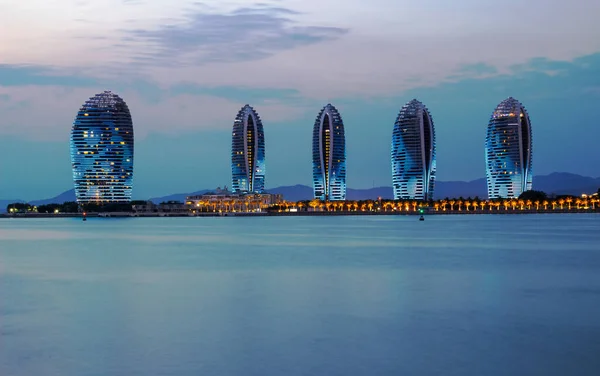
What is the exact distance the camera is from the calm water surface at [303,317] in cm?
1678

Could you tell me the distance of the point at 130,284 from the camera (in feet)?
107

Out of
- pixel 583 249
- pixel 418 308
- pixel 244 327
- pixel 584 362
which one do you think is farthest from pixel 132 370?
pixel 583 249

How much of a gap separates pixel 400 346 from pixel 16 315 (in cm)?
1266

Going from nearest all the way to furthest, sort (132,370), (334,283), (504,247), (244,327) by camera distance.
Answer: (132,370)
(244,327)
(334,283)
(504,247)

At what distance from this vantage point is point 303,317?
76.0ft

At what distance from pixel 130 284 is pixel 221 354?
15750mm

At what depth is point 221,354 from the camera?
17.8m

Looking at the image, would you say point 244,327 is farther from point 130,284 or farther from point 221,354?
point 130,284

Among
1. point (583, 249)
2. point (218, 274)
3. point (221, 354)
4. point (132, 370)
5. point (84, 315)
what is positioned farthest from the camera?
point (583, 249)

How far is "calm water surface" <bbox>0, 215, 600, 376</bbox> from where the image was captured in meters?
16.8

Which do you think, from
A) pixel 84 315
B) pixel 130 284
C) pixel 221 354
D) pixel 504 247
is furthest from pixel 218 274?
pixel 504 247

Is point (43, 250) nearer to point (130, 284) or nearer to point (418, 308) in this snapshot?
point (130, 284)

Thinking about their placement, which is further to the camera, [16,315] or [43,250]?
[43,250]

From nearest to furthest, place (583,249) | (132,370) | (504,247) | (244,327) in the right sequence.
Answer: (132,370)
(244,327)
(583,249)
(504,247)
